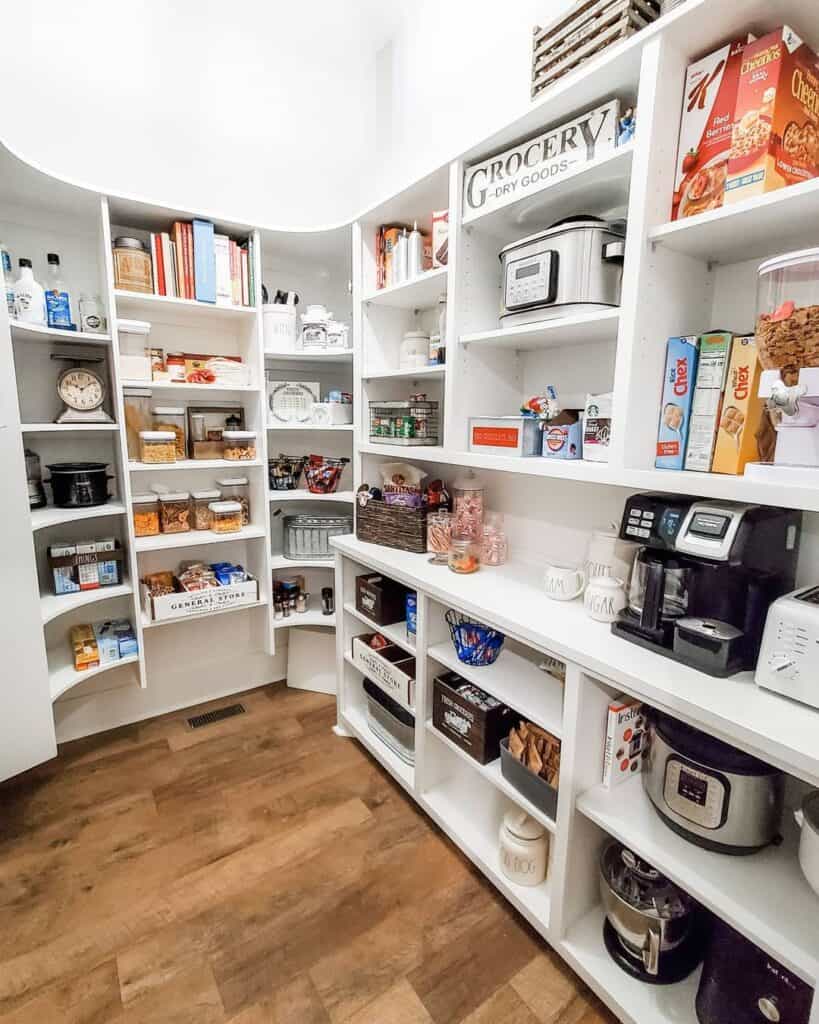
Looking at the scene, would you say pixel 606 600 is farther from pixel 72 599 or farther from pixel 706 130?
pixel 72 599

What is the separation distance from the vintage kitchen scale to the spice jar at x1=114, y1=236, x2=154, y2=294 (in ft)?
1.00

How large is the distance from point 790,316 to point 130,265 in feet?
6.75

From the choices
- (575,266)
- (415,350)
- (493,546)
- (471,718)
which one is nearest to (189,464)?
(415,350)

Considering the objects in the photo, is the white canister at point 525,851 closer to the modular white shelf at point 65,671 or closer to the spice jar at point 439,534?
the spice jar at point 439,534

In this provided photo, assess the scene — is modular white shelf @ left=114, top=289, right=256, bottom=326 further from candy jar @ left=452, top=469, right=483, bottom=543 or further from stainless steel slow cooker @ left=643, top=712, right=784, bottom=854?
stainless steel slow cooker @ left=643, top=712, right=784, bottom=854

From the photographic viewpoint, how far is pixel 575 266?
1.25 meters

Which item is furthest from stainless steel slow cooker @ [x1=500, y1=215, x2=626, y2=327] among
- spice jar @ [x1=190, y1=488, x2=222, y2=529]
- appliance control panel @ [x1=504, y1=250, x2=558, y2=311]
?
spice jar @ [x1=190, y1=488, x2=222, y2=529]

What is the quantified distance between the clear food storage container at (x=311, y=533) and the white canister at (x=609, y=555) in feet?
4.14

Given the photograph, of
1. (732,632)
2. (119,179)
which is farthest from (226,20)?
(732,632)

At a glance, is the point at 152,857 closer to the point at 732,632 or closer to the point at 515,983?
the point at 515,983

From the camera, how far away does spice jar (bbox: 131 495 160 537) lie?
208 centimetres

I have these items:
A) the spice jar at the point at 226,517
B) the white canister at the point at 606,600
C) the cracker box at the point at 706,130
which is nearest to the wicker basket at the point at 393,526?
the spice jar at the point at 226,517

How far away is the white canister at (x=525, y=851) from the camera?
4.58 feet

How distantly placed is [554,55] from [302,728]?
247 centimetres
